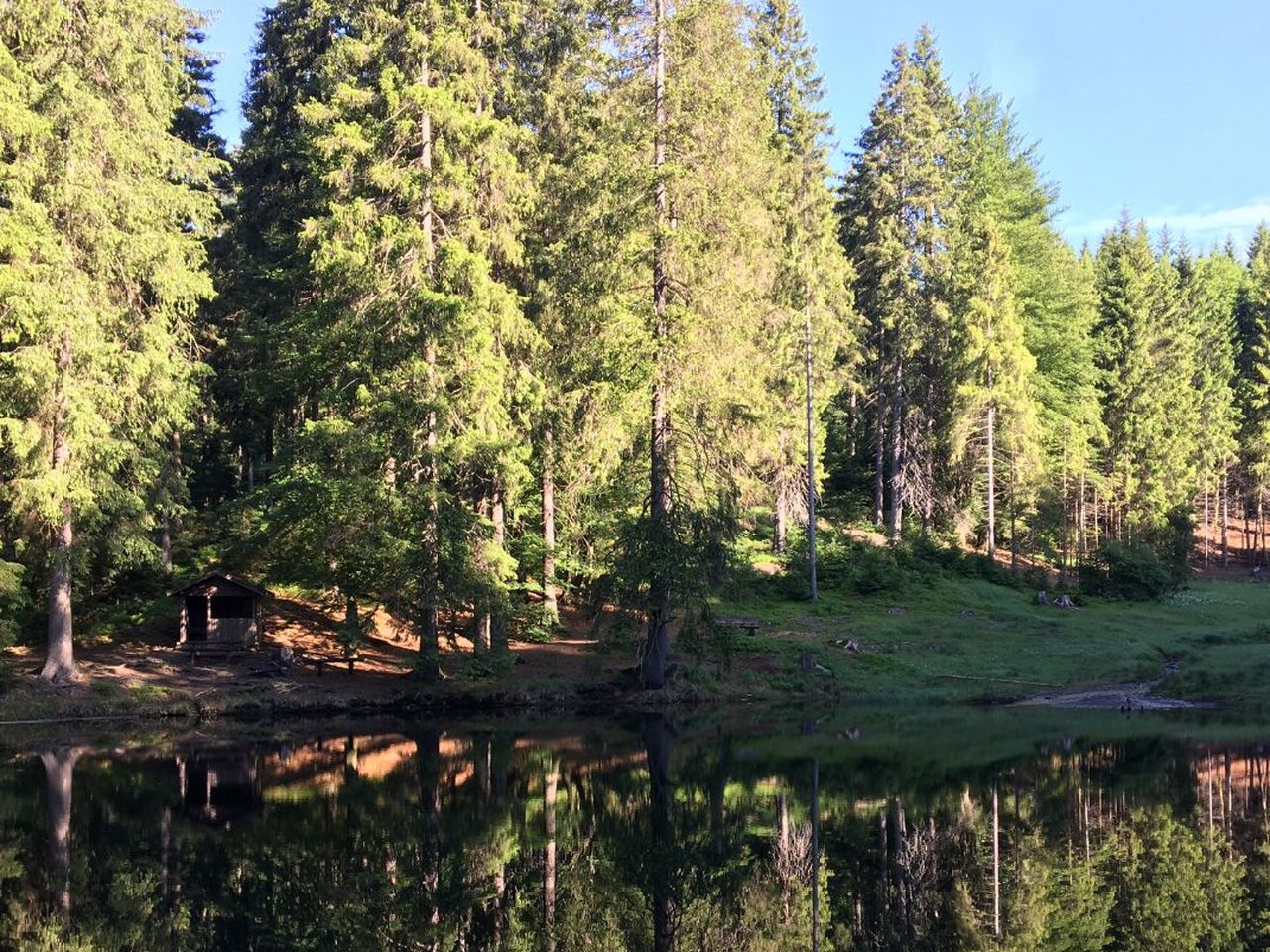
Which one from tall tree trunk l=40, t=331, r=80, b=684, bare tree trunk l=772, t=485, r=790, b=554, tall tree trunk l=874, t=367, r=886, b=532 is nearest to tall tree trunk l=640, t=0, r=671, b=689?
tall tree trunk l=40, t=331, r=80, b=684

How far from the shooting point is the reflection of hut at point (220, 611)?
3206cm

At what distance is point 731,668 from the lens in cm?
3189

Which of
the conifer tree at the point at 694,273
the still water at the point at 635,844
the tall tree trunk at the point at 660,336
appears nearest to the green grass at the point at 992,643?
the conifer tree at the point at 694,273

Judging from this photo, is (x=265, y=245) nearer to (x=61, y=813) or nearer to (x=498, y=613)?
(x=498, y=613)

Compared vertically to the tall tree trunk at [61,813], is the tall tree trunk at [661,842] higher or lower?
lower

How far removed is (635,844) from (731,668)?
17.6 m

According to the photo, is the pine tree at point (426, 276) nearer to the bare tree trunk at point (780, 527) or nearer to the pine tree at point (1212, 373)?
the bare tree trunk at point (780, 527)

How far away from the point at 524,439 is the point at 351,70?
11410 mm

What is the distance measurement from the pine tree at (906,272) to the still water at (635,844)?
2913cm

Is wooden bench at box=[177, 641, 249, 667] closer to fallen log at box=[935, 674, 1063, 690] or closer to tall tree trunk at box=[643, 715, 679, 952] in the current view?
tall tree trunk at box=[643, 715, 679, 952]

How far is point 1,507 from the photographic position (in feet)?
92.7

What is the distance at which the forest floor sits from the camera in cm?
2845

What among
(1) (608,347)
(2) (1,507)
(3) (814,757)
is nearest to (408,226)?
(1) (608,347)

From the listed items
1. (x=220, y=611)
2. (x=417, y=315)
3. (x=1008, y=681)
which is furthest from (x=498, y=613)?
(x=1008, y=681)
